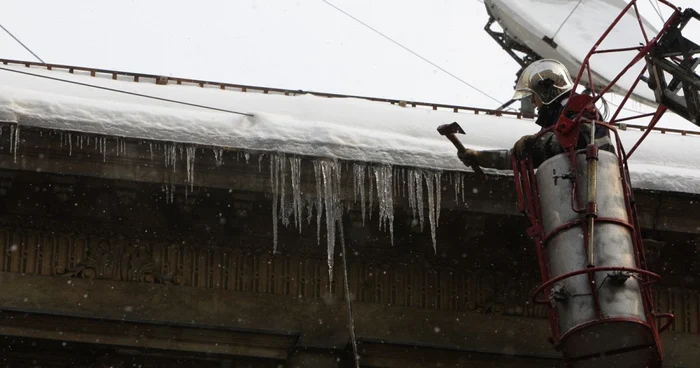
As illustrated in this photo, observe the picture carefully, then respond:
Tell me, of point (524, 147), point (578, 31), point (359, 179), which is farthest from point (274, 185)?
point (578, 31)

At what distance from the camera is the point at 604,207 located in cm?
752

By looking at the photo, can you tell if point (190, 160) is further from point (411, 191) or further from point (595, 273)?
point (595, 273)

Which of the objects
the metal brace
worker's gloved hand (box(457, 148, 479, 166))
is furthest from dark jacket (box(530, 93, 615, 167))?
worker's gloved hand (box(457, 148, 479, 166))

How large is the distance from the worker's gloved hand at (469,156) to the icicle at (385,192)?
3.17 ft

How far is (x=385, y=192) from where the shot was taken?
929 centimetres

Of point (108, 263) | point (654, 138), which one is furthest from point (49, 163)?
point (654, 138)

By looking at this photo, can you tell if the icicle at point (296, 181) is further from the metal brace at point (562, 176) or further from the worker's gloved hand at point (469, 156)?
the metal brace at point (562, 176)

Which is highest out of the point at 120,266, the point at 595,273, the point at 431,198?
the point at 431,198

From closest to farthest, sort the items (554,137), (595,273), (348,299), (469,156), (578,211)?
(595,273)
(578,211)
(554,137)
(469,156)
(348,299)

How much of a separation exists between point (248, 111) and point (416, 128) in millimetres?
1304

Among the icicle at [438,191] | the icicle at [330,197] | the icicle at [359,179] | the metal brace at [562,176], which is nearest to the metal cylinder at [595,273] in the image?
the metal brace at [562,176]

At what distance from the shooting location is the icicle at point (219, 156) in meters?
9.12

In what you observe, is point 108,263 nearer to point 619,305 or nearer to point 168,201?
point 168,201

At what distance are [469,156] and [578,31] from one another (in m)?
6.85
